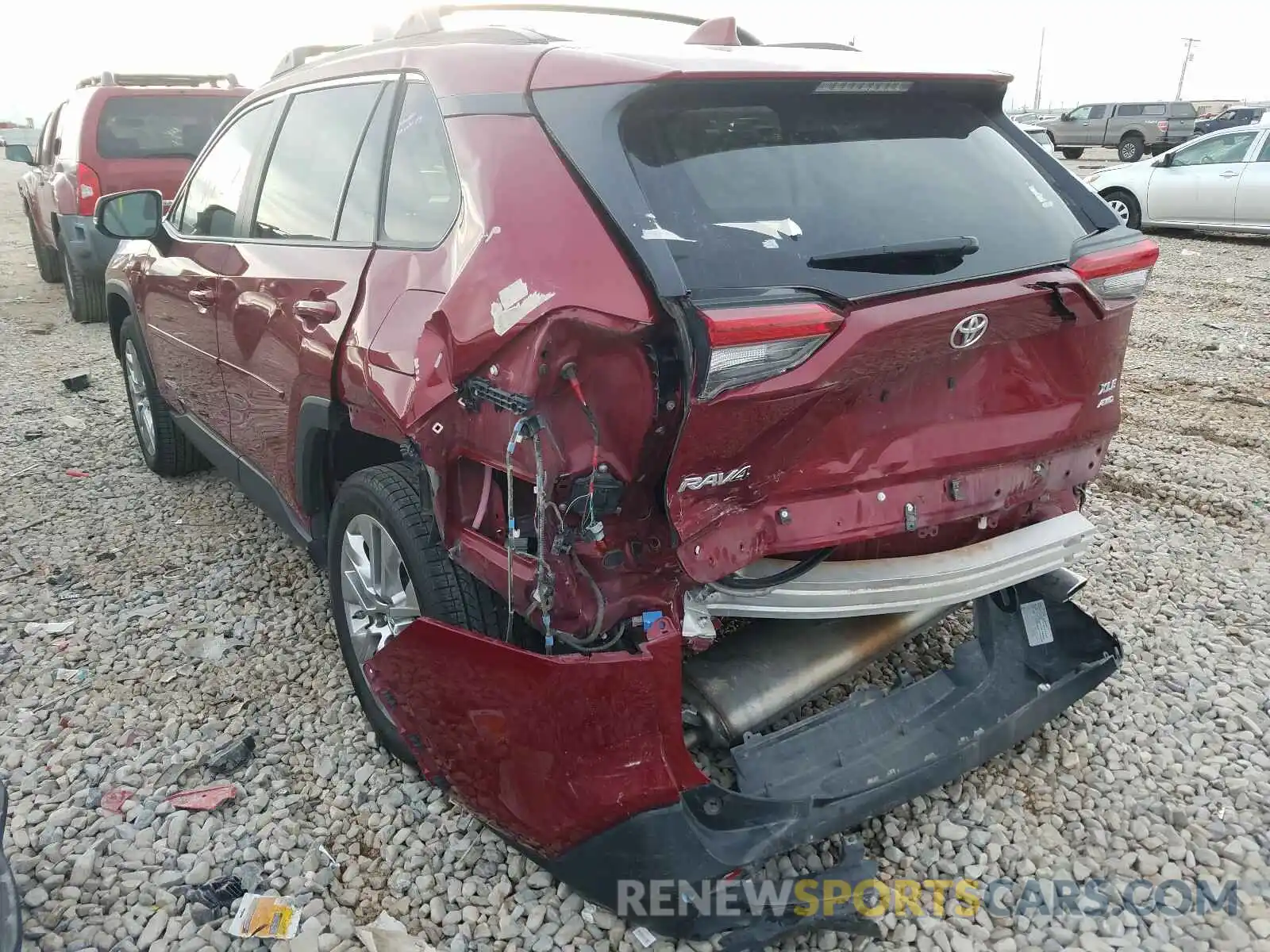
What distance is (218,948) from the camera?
2189mm

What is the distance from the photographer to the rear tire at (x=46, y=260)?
1117 centimetres

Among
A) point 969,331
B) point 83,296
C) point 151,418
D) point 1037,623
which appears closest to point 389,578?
point 969,331

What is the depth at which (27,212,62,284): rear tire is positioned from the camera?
1117 centimetres

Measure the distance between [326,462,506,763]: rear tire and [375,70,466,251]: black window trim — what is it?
2.01ft

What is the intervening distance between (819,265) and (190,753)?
2.39 meters

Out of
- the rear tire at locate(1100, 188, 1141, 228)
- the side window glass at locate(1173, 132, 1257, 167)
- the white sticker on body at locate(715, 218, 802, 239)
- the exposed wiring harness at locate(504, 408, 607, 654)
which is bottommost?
the rear tire at locate(1100, 188, 1141, 228)

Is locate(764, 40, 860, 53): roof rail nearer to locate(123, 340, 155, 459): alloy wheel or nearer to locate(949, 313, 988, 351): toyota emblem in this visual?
locate(949, 313, 988, 351): toyota emblem

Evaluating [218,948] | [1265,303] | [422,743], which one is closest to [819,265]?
[422,743]

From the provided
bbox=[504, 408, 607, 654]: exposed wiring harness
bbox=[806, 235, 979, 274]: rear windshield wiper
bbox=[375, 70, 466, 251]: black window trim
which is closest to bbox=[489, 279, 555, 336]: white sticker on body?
bbox=[504, 408, 607, 654]: exposed wiring harness

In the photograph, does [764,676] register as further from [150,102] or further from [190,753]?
[150,102]

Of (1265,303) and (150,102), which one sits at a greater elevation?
(150,102)

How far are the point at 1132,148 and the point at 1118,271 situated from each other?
101 ft

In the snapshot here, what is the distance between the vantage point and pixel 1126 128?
1117 inches

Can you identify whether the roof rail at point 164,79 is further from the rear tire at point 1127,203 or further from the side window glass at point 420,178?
the rear tire at point 1127,203
